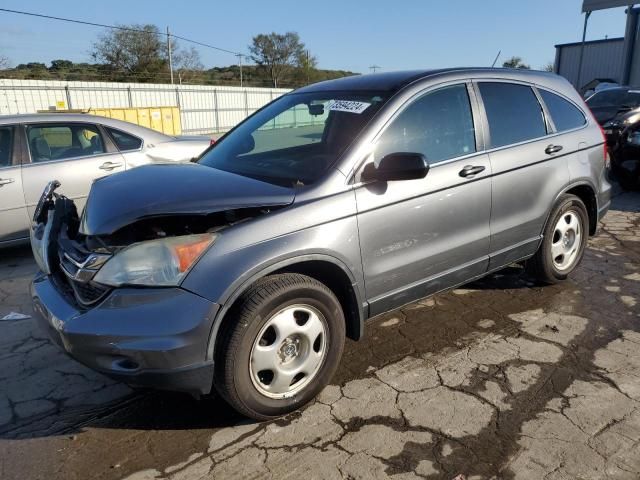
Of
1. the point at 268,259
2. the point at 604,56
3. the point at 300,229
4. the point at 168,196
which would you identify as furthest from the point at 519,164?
the point at 604,56

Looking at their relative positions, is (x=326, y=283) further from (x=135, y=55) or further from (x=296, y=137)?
(x=135, y=55)

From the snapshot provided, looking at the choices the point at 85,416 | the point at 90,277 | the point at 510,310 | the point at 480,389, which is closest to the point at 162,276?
the point at 90,277

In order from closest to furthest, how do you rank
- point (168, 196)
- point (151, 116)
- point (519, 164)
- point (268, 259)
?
point (268, 259), point (168, 196), point (519, 164), point (151, 116)

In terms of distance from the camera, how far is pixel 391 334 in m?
3.71

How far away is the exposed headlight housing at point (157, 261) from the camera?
2326 millimetres

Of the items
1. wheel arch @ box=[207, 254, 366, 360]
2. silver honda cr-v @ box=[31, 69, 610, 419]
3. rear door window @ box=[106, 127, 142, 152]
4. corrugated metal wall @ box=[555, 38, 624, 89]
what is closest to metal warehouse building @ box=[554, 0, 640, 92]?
corrugated metal wall @ box=[555, 38, 624, 89]

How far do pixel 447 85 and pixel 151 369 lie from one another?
255cm

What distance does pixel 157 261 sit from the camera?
2.34 metres

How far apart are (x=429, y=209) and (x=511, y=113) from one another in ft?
4.11

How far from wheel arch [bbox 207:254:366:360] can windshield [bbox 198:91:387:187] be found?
456 millimetres

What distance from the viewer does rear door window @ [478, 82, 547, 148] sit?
12.0 feet

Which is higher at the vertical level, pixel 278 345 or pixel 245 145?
pixel 245 145

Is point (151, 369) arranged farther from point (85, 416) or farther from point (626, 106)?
point (626, 106)

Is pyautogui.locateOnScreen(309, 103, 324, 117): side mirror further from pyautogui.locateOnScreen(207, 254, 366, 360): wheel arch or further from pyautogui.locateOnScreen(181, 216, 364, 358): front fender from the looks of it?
pyautogui.locateOnScreen(207, 254, 366, 360): wheel arch
